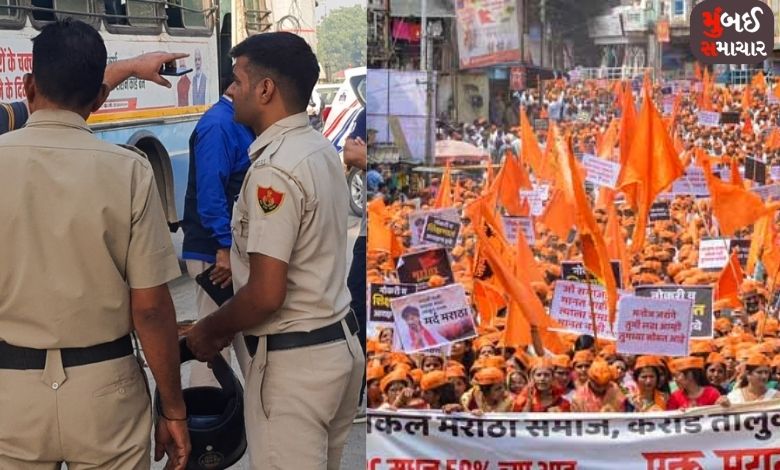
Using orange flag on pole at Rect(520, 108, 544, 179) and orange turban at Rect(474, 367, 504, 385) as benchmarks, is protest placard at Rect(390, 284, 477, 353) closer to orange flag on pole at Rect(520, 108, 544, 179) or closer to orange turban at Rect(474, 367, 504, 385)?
orange turban at Rect(474, 367, 504, 385)

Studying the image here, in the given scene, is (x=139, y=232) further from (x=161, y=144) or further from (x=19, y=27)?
(x=161, y=144)

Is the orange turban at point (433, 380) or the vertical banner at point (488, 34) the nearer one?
the vertical banner at point (488, 34)

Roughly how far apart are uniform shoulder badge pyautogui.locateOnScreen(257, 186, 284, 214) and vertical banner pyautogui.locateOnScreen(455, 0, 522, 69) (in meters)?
0.86

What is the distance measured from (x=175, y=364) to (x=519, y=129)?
51.2 inches

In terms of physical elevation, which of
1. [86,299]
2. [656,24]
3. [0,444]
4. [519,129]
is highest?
[656,24]

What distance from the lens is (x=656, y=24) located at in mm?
3949

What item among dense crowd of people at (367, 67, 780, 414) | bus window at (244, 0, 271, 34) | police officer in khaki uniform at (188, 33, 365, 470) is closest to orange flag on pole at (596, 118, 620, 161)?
dense crowd of people at (367, 67, 780, 414)

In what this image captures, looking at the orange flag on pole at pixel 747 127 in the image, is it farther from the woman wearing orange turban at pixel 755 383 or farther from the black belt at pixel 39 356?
the black belt at pixel 39 356

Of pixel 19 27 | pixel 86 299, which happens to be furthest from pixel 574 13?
pixel 19 27

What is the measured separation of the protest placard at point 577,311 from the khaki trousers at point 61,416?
4.74ft

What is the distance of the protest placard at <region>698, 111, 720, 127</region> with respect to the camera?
13.1 ft

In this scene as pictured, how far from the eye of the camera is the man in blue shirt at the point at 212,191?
214 inches

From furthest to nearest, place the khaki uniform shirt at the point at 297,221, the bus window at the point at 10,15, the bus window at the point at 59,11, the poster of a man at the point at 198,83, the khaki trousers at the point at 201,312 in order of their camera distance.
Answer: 1. the poster of a man at the point at 198,83
2. the bus window at the point at 59,11
3. the bus window at the point at 10,15
4. the khaki trousers at the point at 201,312
5. the khaki uniform shirt at the point at 297,221
